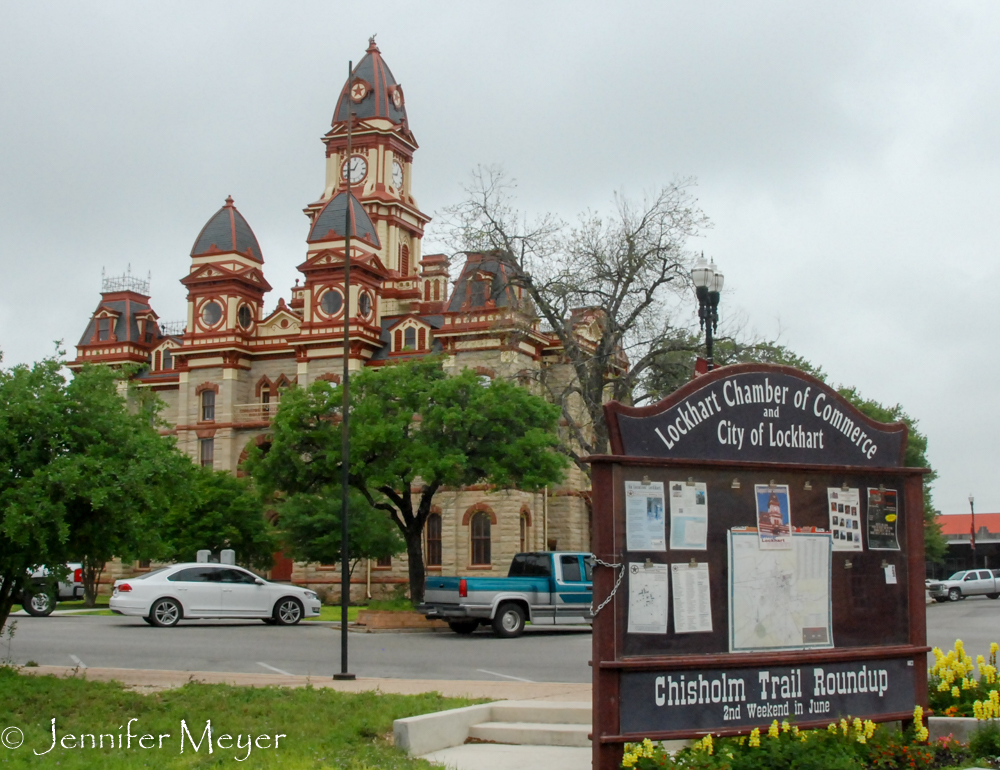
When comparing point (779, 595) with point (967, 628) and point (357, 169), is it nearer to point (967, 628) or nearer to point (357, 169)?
point (967, 628)

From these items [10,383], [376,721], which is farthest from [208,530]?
[376,721]

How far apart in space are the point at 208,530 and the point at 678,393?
35218mm

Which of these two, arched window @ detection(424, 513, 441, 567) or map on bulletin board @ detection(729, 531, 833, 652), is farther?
arched window @ detection(424, 513, 441, 567)

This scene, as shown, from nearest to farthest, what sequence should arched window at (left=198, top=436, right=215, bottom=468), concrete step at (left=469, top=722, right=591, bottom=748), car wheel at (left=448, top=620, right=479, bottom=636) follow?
1. concrete step at (left=469, top=722, right=591, bottom=748)
2. car wheel at (left=448, top=620, right=479, bottom=636)
3. arched window at (left=198, top=436, right=215, bottom=468)

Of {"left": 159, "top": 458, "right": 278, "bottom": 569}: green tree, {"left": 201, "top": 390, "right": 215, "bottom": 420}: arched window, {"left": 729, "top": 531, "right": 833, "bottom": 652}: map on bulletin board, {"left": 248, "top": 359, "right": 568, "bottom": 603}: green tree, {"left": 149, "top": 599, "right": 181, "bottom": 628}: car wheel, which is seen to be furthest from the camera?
{"left": 201, "top": 390, "right": 215, "bottom": 420}: arched window

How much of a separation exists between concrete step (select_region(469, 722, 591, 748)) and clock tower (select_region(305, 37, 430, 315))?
47198 millimetres

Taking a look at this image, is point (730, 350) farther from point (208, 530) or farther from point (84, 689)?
point (84, 689)

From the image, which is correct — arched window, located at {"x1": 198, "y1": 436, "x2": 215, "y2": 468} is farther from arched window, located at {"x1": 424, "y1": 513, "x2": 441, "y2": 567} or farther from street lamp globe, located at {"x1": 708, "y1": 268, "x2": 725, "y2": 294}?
street lamp globe, located at {"x1": 708, "y1": 268, "x2": 725, "y2": 294}

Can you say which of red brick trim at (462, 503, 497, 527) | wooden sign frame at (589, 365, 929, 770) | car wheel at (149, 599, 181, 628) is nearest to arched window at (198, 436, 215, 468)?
red brick trim at (462, 503, 497, 527)

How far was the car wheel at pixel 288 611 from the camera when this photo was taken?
2595 centimetres

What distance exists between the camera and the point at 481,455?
29922mm

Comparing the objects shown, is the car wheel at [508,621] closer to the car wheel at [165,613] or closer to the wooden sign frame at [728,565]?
the car wheel at [165,613]

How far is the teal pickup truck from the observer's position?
23.1m

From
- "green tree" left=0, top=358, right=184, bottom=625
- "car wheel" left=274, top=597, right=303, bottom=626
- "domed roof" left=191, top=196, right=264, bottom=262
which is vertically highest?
"domed roof" left=191, top=196, right=264, bottom=262
